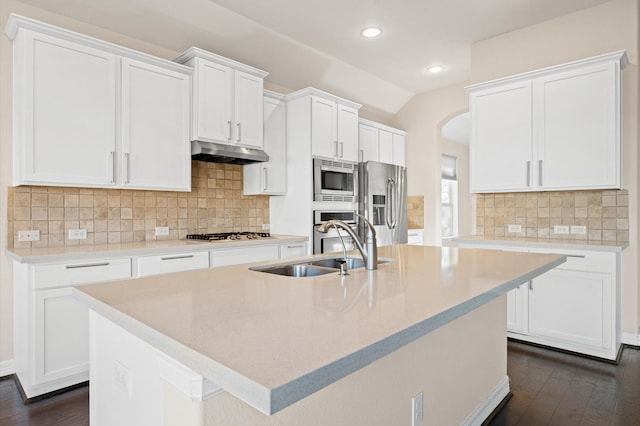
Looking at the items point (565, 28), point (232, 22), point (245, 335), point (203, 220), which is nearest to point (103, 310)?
point (245, 335)

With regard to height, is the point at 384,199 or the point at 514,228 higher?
the point at 384,199

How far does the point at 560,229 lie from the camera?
3.62 meters

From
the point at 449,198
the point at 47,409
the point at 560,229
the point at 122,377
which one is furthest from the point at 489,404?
the point at 449,198

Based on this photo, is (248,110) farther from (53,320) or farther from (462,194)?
(462,194)

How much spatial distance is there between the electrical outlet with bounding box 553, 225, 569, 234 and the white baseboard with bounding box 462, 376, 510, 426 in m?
1.85

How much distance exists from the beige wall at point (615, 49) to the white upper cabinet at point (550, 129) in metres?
0.27

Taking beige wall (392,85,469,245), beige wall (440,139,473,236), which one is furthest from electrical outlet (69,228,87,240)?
beige wall (440,139,473,236)

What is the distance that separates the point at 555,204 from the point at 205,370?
386cm

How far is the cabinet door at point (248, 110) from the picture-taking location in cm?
362

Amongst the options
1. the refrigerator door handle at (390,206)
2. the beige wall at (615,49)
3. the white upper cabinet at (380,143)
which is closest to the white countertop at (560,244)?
the beige wall at (615,49)

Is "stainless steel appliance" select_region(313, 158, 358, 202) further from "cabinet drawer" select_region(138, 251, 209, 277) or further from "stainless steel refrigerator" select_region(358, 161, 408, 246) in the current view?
"cabinet drawer" select_region(138, 251, 209, 277)

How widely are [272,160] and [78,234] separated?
1923mm

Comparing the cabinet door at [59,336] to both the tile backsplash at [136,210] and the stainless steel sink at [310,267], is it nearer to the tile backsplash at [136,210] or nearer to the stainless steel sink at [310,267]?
the tile backsplash at [136,210]

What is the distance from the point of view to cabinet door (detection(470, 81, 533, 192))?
3.55 meters
